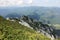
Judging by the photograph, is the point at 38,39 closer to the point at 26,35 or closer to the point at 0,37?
the point at 26,35

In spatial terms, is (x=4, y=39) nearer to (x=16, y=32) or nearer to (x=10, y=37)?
(x=10, y=37)

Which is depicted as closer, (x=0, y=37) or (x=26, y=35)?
(x=0, y=37)

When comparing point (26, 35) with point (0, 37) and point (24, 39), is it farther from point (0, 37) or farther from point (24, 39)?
point (0, 37)

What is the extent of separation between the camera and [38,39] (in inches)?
1057

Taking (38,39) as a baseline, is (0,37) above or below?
above

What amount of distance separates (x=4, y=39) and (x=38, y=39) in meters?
4.47

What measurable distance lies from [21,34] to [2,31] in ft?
7.46

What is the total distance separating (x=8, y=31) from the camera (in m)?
26.5

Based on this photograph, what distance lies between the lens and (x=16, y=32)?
26984 millimetres

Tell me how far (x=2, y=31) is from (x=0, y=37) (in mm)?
1707

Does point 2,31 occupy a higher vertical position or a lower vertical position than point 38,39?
higher

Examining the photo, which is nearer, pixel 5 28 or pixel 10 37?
pixel 10 37

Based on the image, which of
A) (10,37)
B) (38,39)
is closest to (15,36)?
(10,37)

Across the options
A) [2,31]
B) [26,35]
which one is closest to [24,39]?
[26,35]
